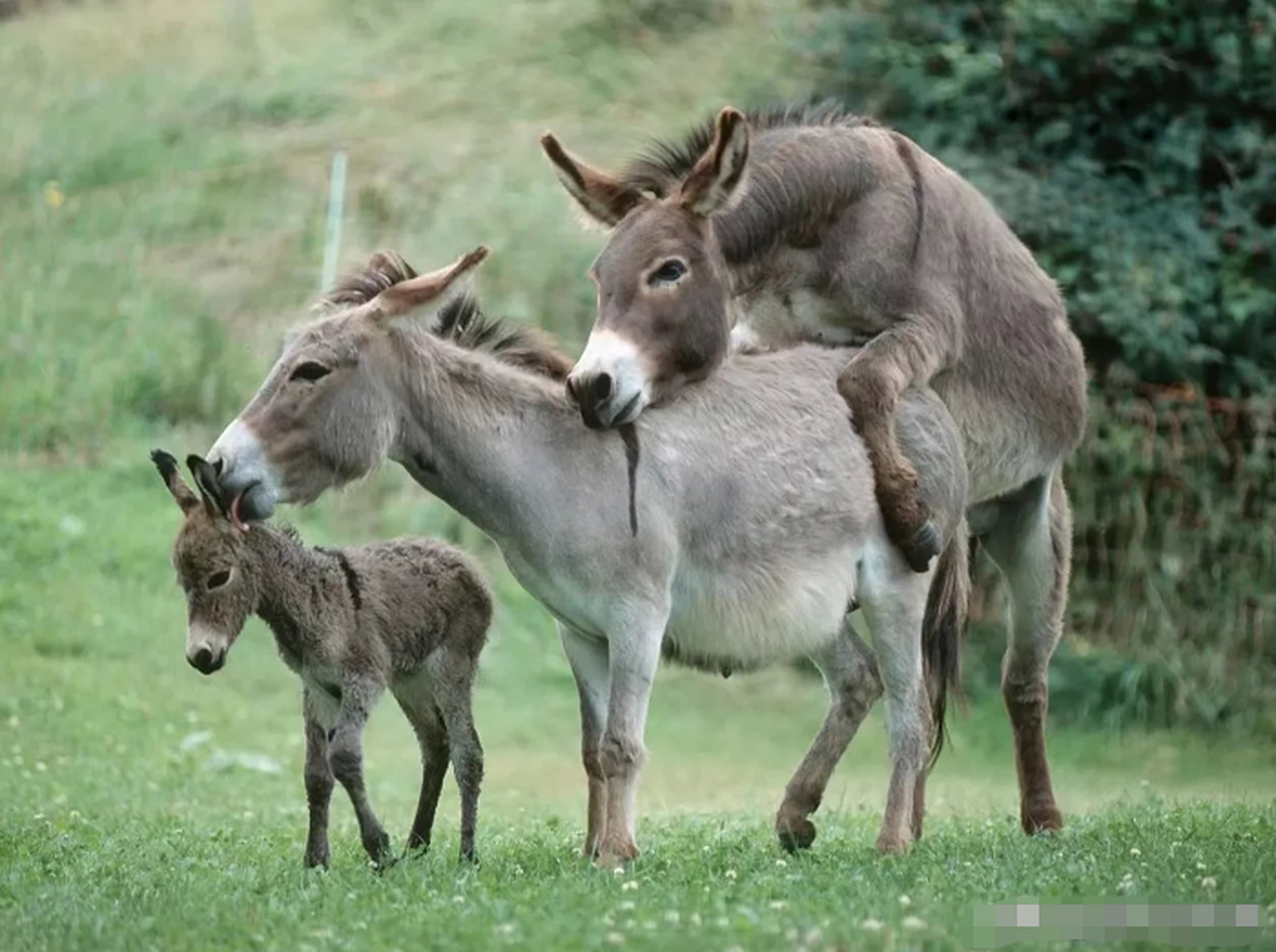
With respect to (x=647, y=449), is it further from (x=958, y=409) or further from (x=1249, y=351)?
(x=1249, y=351)

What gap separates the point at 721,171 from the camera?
26.7 feet

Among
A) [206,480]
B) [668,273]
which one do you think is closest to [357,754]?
[206,480]

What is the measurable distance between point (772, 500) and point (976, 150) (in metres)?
9.27

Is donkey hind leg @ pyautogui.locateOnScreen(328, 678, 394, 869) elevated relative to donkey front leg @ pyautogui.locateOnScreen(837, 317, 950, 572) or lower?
lower

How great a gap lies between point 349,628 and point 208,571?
590 millimetres

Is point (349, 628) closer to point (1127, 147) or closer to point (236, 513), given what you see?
point (236, 513)

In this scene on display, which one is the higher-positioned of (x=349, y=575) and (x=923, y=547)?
(x=923, y=547)

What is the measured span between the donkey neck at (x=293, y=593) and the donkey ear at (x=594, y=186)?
5.94 feet

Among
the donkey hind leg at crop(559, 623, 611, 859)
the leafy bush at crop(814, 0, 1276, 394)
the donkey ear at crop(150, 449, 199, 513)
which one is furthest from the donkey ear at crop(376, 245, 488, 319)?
the leafy bush at crop(814, 0, 1276, 394)

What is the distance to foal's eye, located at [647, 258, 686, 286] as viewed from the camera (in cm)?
805

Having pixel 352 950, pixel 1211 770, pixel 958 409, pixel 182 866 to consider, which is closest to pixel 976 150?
pixel 1211 770

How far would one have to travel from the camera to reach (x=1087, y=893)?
6633 millimetres

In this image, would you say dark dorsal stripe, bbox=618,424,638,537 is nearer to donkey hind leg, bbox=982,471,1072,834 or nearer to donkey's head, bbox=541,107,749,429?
donkey's head, bbox=541,107,749,429

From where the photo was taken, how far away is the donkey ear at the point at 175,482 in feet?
25.2
